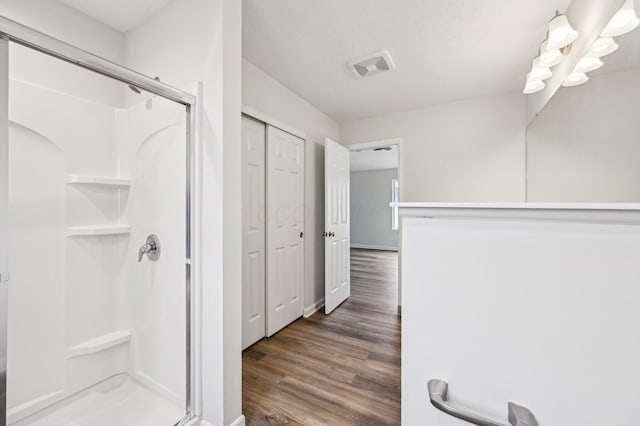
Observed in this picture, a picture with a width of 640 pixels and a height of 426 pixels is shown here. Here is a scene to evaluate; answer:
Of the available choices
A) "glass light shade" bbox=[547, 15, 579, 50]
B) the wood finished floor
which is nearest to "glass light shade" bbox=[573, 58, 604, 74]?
"glass light shade" bbox=[547, 15, 579, 50]

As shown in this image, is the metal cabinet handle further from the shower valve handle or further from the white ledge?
the shower valve handle

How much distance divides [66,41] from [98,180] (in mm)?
903

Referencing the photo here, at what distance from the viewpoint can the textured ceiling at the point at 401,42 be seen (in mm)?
1609

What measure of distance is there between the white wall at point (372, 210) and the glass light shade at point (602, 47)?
632 centimetres

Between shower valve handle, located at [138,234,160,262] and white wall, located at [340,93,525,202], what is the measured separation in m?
2.67

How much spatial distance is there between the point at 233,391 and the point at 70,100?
2.00m

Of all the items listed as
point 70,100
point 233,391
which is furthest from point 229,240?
point 70,100

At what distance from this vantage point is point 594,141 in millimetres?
1202

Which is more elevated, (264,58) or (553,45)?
(264,58)

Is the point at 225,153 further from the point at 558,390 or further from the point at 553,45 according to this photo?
the point at 553,45

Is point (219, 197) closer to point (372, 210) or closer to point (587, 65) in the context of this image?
point (587, 65)

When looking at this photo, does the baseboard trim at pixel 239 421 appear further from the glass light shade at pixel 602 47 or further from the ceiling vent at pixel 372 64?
the ceiling vent at pixel 372 64

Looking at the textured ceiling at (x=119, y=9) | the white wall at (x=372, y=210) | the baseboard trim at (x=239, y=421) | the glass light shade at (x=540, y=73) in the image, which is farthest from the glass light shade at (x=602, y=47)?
the white wall at (x=372, y=210)

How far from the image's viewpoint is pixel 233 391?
4.37ft
